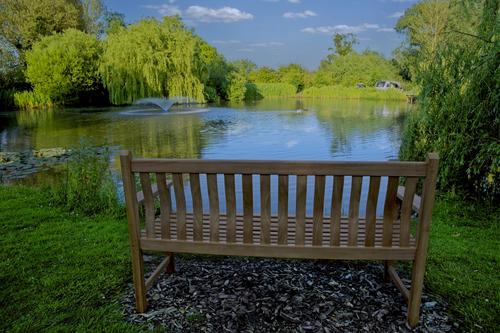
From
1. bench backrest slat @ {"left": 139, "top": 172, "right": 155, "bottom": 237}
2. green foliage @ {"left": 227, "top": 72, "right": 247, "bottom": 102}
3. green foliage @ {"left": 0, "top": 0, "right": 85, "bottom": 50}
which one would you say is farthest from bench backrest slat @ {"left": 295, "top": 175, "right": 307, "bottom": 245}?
green foliage @ {"left": 227, "top": 72, "right": 247, "bottom": 102}

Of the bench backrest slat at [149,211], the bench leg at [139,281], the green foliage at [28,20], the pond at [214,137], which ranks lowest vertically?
the pond at [214,137]

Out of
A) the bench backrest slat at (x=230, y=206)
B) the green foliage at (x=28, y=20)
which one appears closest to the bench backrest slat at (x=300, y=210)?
the bench backrest slat at (x=230, y=206)

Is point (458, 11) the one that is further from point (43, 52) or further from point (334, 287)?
point (43, 52)

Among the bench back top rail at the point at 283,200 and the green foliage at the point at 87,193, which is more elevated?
the bench back top rail at the point at 283,200

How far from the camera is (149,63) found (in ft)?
76.4

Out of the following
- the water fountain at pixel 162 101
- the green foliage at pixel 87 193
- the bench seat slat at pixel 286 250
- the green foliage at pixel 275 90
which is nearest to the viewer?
the bench seat slat at pixel 286 250

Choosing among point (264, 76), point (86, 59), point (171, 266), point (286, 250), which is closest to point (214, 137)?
point (171, 266)

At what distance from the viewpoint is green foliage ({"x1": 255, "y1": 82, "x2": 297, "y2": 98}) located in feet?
157

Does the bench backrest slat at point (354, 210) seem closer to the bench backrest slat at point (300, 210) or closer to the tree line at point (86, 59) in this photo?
the bench backrest slat at point (300, 210)

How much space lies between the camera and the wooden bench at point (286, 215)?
80.0 inches

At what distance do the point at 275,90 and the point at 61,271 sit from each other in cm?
4660

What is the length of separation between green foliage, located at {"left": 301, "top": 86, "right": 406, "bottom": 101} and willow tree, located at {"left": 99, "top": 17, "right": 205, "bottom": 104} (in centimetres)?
2105

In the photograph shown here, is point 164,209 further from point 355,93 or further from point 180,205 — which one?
point 355,93

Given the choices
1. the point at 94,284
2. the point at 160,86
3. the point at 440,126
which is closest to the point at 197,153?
the point at 440,126
